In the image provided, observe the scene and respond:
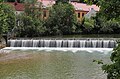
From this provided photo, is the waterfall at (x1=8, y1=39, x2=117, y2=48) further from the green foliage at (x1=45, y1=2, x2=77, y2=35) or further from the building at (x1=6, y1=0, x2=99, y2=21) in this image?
the building at (x1=6, y1=0, x2=99, y2=21)

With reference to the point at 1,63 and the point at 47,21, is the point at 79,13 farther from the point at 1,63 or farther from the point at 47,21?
the point at 1,63

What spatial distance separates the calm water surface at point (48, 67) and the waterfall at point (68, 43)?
573cm

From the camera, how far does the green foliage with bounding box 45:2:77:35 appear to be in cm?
4278

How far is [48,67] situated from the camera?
61.7 feet

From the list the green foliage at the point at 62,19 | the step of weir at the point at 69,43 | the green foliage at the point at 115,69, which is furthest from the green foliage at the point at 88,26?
the green foliage at the point at 115,69

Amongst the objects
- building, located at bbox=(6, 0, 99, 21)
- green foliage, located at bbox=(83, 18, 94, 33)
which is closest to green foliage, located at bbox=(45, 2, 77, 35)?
green foliage, located at bbox=(83, 18, 94, 33)

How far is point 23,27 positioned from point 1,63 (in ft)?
63.0

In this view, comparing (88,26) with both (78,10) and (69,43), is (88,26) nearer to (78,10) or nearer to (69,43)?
(78,10)

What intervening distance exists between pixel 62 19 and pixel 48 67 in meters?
25.2

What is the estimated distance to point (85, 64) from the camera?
19.8 metres

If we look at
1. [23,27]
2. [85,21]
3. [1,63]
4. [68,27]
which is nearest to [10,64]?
[1,63]

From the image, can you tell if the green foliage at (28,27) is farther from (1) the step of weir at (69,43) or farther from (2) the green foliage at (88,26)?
(1) the step of weir at (69,43)

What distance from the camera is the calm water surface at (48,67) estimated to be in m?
16.3

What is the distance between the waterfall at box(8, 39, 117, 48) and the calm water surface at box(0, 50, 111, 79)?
226 inches
